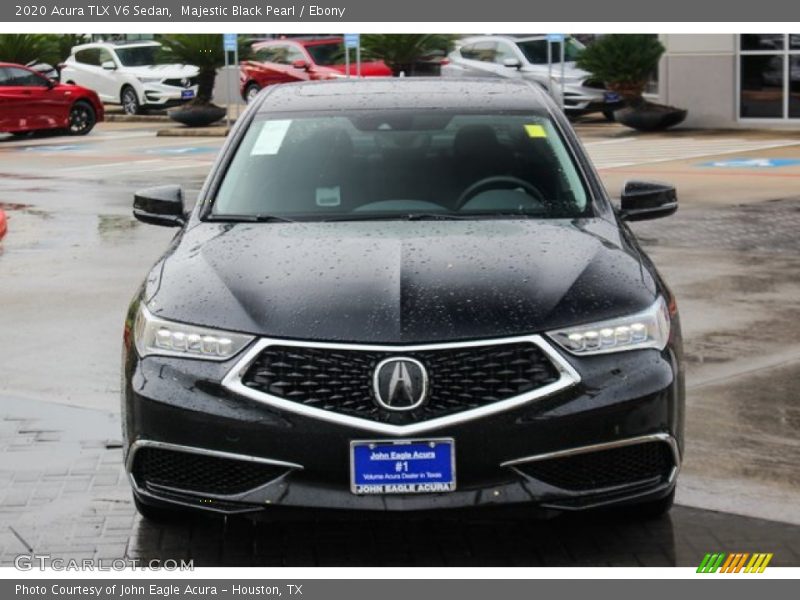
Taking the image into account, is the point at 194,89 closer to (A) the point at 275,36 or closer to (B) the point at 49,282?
(A) the point at 275,36

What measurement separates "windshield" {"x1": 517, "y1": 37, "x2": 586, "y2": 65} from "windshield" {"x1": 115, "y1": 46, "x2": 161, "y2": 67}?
9.06 m

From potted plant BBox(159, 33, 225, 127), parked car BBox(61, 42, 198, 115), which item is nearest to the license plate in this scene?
potted plant BBox(159, 33, 225, 127)

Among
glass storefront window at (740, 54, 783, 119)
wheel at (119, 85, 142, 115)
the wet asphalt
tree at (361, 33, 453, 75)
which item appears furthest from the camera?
wheel at (119, 85, 142, 115)

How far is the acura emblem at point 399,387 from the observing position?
16.4 feet

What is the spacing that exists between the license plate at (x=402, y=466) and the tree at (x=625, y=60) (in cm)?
2307

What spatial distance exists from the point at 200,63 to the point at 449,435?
28182 millimetres

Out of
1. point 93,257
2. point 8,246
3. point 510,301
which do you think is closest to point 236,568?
point 510,301

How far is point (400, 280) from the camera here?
5387mm

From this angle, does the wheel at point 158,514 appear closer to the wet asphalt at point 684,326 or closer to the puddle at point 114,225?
the wet asphalt at point 684,326

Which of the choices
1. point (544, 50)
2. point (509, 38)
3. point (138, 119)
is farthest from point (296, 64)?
point (544, 50)

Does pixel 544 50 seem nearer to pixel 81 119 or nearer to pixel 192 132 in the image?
pixel 192 132

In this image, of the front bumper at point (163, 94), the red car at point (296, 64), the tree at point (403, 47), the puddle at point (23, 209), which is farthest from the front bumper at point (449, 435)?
the front bumper at point (163, 94)

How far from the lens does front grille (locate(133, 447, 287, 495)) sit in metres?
5.14

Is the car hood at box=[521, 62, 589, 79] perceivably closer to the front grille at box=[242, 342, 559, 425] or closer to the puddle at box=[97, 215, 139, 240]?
the puddle at box=[97, 215, 139, 240]
